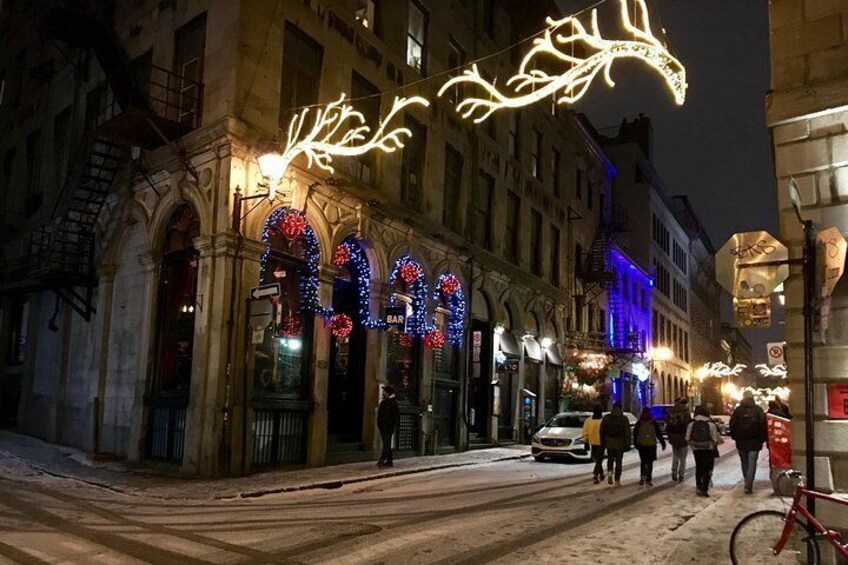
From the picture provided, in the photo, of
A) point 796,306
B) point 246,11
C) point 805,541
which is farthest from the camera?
point 246,11

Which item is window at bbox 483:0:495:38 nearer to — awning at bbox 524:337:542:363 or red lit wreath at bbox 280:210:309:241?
awning at bbox 524:337:542:363

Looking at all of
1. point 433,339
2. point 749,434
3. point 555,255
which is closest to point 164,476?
point 433,339

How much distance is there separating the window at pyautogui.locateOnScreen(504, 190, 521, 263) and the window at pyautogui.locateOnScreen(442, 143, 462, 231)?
4.06 meters

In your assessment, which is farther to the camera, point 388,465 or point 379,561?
point 388,465

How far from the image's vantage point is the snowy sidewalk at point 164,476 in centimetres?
1288

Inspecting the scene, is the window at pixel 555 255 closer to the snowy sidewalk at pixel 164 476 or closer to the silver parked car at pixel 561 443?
the silver parked car at pixel 561 443

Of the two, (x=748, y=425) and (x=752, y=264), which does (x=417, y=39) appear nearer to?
(x=748, y=425)

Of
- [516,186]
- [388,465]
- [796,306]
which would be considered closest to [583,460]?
[388,465]

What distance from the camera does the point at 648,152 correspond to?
51.6 metres

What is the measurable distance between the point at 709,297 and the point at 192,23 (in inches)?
2774

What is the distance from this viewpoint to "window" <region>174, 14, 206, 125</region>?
16.7 meters

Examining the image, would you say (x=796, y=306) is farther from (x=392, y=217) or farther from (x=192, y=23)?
(x=192, y=23)

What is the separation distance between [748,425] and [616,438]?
2621mm

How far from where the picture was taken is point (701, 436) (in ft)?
44.8
